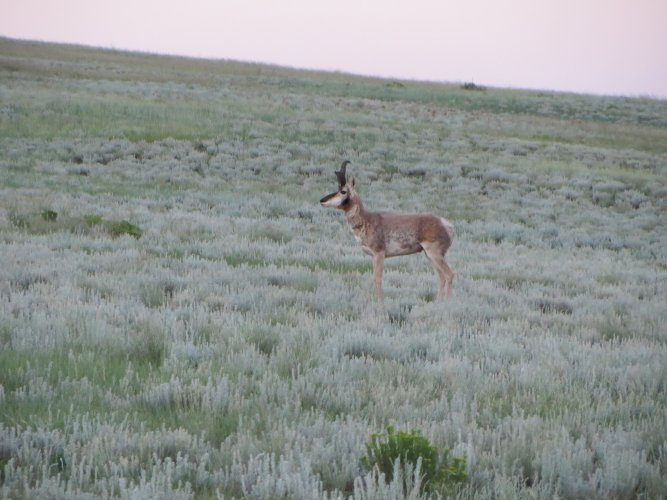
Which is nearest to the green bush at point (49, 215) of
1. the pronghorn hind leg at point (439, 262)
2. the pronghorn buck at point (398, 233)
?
the pronghorn buck at point (398, 233)

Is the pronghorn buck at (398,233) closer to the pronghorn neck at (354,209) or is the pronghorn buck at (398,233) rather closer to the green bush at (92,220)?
the pronghorn neck at (354,209)

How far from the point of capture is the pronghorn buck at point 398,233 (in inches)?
352

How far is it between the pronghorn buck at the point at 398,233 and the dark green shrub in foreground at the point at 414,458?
206 inches

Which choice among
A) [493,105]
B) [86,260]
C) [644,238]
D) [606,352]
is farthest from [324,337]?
[493,105]

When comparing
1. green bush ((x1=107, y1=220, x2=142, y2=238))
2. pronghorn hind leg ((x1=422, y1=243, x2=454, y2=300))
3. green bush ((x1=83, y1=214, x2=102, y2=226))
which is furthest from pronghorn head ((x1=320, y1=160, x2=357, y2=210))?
green bush ((x1=83, y1=214, x2=102, y2=226))

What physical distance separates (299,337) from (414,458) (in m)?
2.80

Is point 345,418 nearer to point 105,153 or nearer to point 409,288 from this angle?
point 409,288

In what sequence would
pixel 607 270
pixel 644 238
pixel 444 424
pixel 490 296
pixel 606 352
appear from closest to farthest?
pixel 444 424
pixel 606 352
pixel 490 296
pixel 607 270
pixel 644 238

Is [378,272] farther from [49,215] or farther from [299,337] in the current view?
[49,215]

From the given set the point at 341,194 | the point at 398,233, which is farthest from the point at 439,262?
the point at 341,194

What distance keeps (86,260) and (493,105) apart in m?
45.7

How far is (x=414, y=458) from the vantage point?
354 centimetres

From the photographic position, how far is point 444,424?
420cm

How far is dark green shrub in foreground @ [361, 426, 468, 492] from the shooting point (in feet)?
11.3
